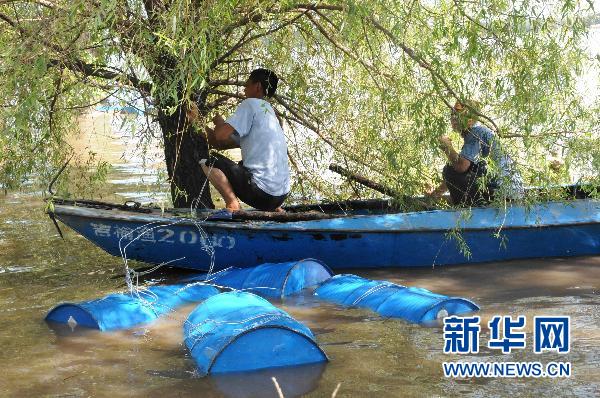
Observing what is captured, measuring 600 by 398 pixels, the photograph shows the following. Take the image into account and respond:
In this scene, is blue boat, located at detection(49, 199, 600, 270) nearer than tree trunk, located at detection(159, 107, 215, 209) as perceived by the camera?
Yes

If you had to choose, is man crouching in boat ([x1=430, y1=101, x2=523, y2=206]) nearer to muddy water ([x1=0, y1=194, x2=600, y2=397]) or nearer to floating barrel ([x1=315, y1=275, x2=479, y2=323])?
muddy water ([x1=0, y1=194, x2=600, y2=397])

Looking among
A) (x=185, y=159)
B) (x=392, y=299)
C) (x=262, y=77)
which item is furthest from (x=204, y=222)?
(x=392, y=299)

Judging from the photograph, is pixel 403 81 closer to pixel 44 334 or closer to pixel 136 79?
pixel 136 79

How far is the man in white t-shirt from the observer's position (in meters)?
8.44

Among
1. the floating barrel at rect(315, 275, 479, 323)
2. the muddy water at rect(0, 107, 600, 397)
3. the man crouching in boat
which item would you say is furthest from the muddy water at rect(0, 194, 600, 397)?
the man crouching in boat

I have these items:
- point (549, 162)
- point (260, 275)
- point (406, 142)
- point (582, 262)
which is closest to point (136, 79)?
point (260, 275)

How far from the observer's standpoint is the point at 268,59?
9.65 m

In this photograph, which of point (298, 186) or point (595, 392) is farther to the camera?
point (298, 186)

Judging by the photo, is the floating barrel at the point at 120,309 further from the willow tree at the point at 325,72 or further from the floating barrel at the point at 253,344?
the willow tree at the point at 325,72

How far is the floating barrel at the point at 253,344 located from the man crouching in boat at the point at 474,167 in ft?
8.60

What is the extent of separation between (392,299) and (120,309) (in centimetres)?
214

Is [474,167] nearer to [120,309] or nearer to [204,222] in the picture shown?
[204,222]

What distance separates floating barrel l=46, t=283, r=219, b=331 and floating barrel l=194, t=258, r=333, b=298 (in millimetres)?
544

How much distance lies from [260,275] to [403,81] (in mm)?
2223
